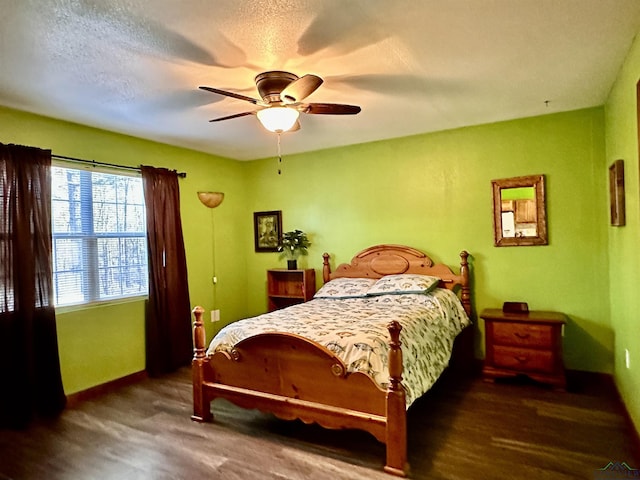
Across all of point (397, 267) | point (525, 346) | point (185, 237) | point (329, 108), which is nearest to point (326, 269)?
point (397, 267)

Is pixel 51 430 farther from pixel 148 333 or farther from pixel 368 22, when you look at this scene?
pixel 368 22

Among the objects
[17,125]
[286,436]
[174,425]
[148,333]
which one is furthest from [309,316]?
[17,125]

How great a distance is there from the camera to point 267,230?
17.1ft

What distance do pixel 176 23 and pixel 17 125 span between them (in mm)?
2043

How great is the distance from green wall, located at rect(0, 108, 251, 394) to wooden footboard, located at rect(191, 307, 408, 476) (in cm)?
128

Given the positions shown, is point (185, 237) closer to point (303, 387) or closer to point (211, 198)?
point (211, 198)

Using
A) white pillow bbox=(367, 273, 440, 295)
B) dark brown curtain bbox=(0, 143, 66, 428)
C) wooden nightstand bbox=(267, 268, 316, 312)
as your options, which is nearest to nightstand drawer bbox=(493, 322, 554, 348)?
white pillow bbox=(367, 273, 440, 295)

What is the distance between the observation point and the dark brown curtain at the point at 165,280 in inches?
157

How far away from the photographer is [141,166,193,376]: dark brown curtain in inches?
157

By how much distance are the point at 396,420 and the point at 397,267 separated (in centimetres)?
217

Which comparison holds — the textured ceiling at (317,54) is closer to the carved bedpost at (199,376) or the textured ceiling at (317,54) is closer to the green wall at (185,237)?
the green wall at (185,237)

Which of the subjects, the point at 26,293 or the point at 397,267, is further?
the point at 397,267

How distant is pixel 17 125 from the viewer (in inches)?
124

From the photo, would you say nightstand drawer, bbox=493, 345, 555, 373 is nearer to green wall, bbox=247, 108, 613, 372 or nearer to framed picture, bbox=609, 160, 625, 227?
green wall, bbox=247, 108, 613, 372
